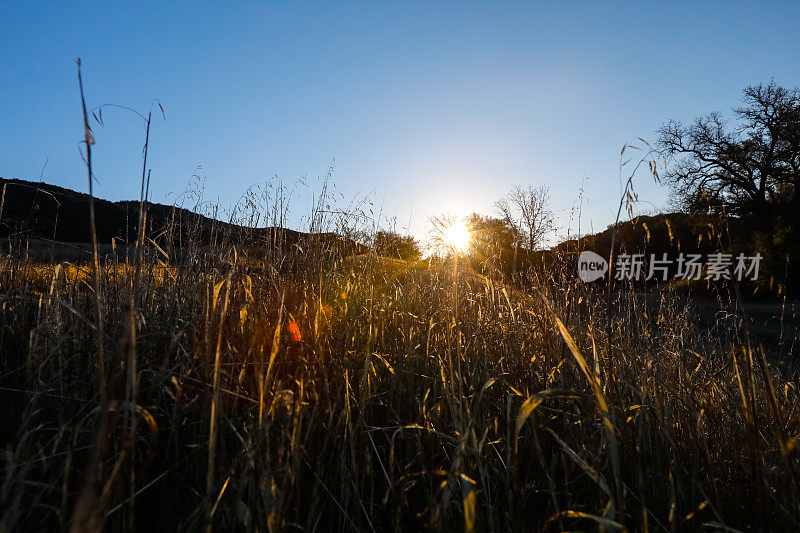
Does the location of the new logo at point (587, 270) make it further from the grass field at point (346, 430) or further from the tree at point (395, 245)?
the tree at point (395, 245)

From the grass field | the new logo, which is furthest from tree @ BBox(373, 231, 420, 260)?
the new logo

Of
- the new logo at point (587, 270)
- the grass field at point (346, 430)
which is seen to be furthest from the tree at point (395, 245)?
the new logo at point (587, 270)

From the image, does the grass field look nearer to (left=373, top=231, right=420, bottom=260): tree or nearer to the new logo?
the new logo

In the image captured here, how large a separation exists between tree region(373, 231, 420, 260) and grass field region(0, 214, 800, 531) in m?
1.34

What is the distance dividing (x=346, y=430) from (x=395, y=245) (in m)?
3.04

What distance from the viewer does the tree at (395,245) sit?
3678mm

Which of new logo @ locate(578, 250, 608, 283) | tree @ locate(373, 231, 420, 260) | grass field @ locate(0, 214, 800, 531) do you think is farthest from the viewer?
tree @ locate(373, 231, 420, 260)

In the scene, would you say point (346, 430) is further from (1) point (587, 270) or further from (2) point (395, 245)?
(1) point (587, 270)

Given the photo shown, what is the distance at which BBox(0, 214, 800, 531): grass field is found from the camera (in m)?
0.86

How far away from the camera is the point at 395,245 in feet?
13.6

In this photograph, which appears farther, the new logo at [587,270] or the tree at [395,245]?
the tree at [395,245]

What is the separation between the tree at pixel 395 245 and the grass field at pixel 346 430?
4.39ft

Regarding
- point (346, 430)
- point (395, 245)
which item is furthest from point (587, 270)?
point (346, 430)

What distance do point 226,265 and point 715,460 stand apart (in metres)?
2.50
